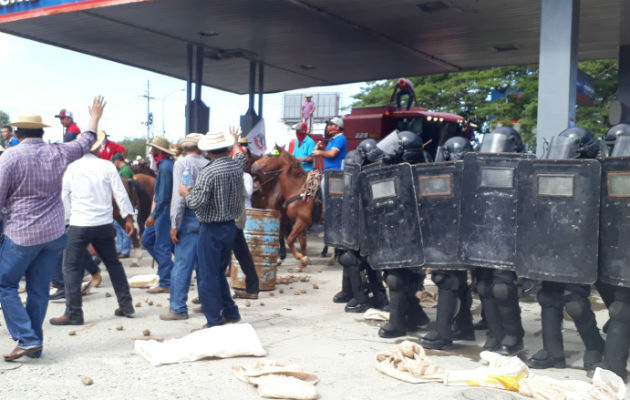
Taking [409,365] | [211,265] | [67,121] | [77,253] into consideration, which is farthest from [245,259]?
[67,121]

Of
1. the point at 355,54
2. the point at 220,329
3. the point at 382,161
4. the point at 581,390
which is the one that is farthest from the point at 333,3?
the point at 581,390

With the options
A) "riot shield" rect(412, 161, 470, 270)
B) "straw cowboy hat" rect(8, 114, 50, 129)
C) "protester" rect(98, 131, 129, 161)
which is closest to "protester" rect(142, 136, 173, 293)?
"straw cowboy hat" rect(8, 114, 50, 129)

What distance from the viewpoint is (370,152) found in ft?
22.6

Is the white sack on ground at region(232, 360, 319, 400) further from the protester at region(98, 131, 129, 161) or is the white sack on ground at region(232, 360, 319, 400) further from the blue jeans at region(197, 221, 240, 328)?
the protester at region(98, 131, 129, 161)

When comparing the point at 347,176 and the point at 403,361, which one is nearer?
the point at 403,361

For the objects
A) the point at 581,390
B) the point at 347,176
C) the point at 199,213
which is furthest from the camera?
the point at 347,176

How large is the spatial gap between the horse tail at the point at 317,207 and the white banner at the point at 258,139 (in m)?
4.68

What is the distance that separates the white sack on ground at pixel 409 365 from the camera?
5059 millimetres

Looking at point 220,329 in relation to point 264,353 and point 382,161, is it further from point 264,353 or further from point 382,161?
point 382,161

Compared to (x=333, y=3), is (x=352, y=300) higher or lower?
lower

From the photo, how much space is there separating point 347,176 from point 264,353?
8.29 feet

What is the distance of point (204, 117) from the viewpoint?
1642 centimetres

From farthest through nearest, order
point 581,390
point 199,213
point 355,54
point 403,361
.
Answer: point 355,54
point 199,213
point 403,361
point 581,390

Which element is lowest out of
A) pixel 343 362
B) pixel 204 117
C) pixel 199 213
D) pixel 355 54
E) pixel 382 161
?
pixel 343 362
